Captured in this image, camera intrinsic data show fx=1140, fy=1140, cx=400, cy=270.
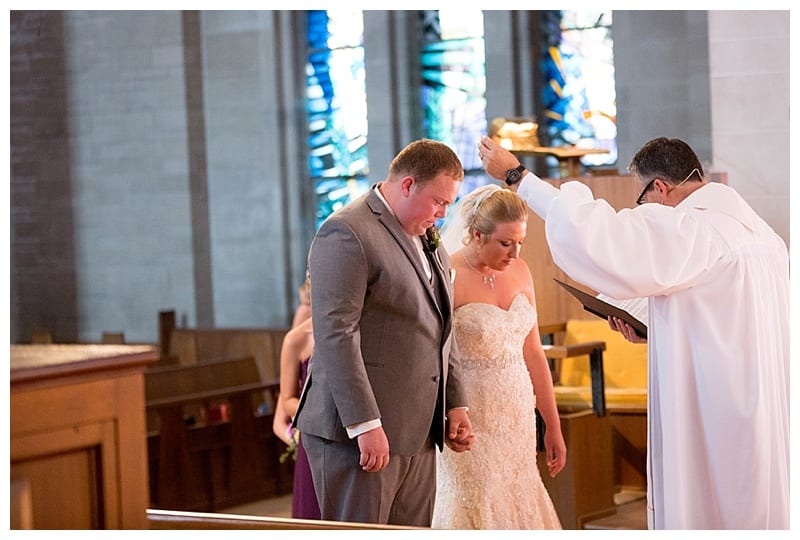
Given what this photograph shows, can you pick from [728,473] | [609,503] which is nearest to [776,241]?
[728,473]

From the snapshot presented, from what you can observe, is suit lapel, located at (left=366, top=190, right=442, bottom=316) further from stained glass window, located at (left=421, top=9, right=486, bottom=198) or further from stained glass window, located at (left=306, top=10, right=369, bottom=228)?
stained glass window, located at (left=306, top=10, right=369, bottom=228)

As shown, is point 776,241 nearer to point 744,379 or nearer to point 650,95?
point 744,379

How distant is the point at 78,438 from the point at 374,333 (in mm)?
1323

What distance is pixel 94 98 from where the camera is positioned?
12039mm

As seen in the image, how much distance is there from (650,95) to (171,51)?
493 cm

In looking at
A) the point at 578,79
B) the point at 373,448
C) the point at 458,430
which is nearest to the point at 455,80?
the point at 578,79

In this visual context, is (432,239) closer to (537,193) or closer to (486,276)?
(537,193)

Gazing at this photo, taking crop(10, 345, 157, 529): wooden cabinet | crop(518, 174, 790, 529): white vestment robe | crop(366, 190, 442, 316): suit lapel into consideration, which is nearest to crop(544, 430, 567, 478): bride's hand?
crop(518, 174, 790, 529): white vestment robe

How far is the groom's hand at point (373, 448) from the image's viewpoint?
3.62 meters

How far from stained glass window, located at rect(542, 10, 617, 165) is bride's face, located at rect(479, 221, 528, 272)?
→ 641cm

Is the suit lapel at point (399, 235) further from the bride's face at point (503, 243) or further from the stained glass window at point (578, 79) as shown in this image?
the stained glass window at point (578, 79)

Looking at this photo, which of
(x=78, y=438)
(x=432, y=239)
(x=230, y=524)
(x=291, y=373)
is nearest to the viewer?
(x=78, y=438)

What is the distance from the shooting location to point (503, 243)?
4438mm

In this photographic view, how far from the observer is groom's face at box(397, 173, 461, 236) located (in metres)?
3.73
